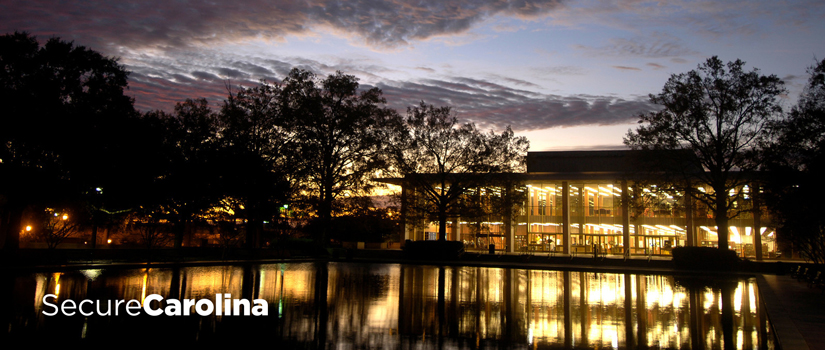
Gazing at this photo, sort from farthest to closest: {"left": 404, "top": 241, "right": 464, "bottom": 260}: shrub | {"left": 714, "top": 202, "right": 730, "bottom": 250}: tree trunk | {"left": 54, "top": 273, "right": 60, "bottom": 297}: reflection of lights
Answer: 1. {"left": 404, "top": 241, "right": 464, "bottom": 260}: shrub
2. {"left": 714, "top": 202, "right": 730, "bottom": 250}: tree trunk
3. {"left": 54, "top": 273, "right": 60, "bottom": 297}: reflection of lights

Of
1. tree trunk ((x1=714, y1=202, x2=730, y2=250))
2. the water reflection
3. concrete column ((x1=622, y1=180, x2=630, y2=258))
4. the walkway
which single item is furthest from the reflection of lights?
concrete column ((x1=622, y1=180, x2=630, y2=258))

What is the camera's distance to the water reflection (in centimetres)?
1002

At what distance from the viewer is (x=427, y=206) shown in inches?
1781

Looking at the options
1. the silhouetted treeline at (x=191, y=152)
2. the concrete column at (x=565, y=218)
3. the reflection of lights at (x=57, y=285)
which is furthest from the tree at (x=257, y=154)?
the concrete column at (x=565, y=218)

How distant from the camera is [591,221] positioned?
55.4 m

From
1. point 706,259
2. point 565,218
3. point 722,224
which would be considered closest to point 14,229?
point 706,259

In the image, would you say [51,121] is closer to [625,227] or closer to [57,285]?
[57,285]

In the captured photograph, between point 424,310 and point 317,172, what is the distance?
29774 millimetres

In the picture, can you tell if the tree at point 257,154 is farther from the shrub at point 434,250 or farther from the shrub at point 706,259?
the shrub at point 706,259

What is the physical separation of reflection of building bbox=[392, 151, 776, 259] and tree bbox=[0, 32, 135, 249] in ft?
89.8

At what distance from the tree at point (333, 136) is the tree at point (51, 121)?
1307 cm

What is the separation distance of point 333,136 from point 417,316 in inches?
1235

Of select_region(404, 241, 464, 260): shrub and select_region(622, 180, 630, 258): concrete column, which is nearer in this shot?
select_region(404, 241, 464, 260): shrub

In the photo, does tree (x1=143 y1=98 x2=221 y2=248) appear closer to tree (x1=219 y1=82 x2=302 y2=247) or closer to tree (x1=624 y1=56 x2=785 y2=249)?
tree (x1=219 y1=82 x2=302 y2=247)
